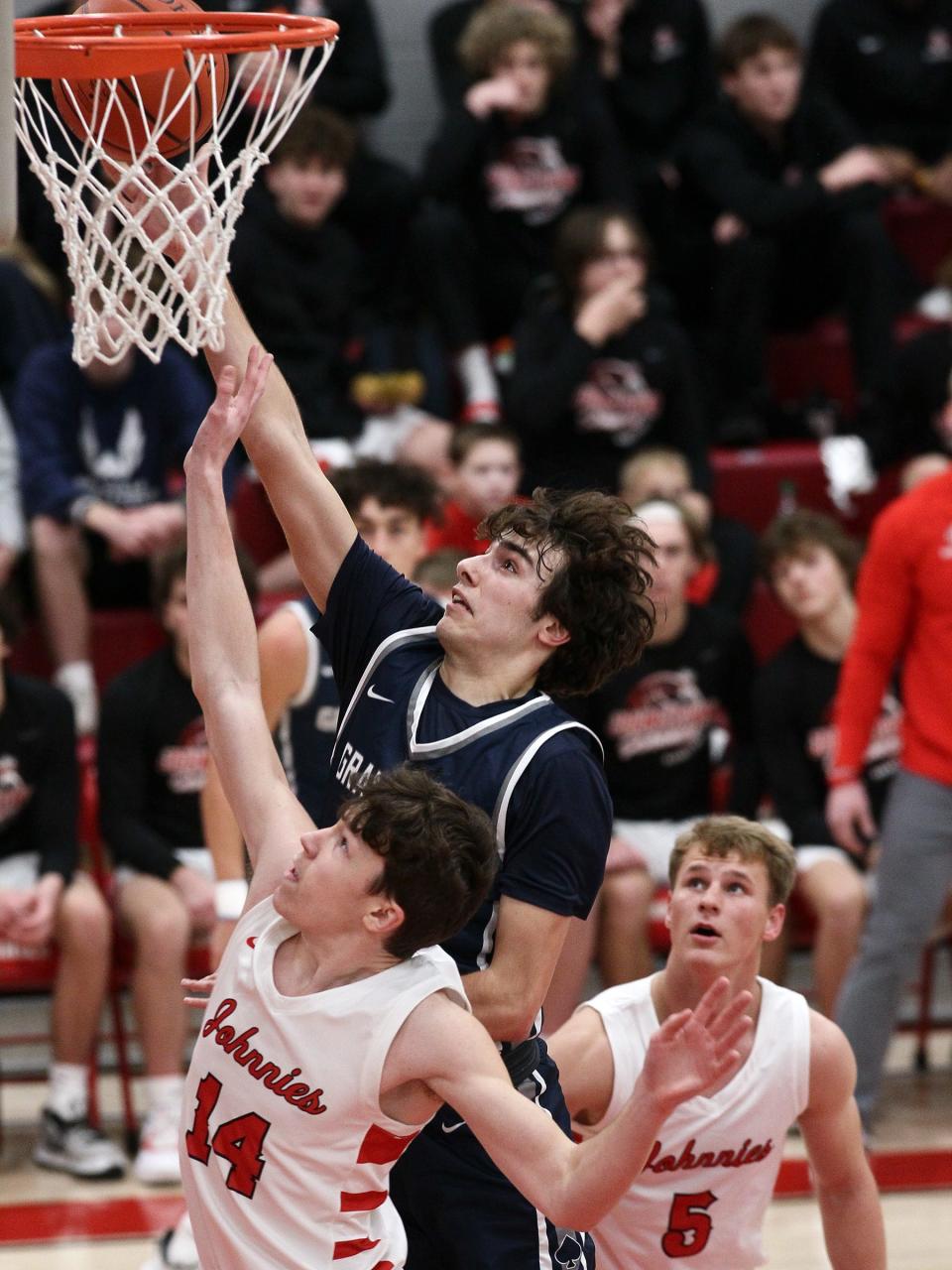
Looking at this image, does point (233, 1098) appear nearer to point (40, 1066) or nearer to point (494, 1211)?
point (494, 1211)

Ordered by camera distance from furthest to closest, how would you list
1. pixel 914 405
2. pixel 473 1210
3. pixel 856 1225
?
pixel 914 405 < pixel 856 1225 < pixel 473 1210

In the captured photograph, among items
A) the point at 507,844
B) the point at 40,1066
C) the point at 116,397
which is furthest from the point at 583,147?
the point at 507,844

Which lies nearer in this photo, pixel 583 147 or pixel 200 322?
pixel 200 322

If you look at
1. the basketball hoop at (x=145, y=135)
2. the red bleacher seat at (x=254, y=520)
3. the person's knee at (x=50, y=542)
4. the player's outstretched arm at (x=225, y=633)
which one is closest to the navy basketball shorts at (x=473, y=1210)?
the player's outstretched arm at (x=225, y=633)

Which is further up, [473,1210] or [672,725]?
[473,1210]

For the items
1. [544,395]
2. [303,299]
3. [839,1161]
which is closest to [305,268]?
[303,299]

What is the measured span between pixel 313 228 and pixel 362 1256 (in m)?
5.28

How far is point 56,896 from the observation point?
5.66 metres

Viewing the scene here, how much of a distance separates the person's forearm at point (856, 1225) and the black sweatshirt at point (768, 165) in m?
5.43

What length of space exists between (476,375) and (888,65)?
104 inches

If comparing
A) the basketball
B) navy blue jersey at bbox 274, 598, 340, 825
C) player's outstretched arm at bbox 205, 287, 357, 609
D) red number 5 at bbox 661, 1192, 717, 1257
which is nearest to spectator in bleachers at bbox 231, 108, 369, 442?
navy blue jersey at bbox 274, 598, 340, 825

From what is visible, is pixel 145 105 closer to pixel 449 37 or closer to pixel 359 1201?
pixel 359 1201

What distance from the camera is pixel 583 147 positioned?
800 cm

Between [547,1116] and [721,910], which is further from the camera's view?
[721,910]
